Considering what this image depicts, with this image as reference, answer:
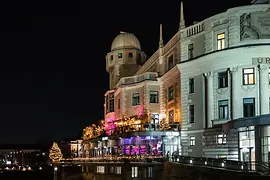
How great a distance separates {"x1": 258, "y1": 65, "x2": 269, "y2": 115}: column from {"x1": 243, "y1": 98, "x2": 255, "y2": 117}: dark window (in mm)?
980

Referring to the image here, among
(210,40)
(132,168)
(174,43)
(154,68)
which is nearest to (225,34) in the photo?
(210,40)

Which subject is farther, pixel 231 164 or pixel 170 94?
pixel 170 94

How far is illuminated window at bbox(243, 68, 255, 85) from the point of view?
5788 cm

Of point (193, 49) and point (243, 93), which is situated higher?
point (193, 49)

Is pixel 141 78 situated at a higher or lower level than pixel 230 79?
higher

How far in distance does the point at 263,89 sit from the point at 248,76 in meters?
2.30

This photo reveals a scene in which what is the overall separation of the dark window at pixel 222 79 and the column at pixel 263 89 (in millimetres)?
4096

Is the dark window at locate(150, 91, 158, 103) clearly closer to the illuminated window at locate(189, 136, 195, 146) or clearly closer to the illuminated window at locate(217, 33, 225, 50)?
the illuminated window at locate(189, 136, 195, 146)

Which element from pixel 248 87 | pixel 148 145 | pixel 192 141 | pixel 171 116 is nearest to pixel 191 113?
pixel 192 141

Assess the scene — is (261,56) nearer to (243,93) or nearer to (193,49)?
(243,93)

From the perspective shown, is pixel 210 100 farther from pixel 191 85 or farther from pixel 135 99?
pixel 135 99

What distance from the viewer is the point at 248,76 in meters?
58.1

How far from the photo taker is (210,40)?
61.6m

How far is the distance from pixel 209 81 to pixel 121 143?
21.7 m
